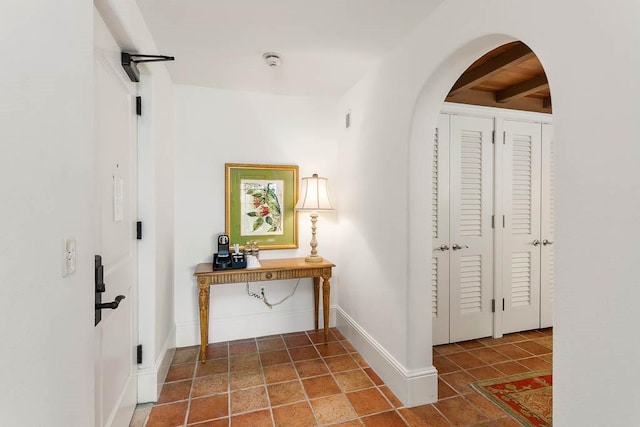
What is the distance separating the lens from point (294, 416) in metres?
1.94

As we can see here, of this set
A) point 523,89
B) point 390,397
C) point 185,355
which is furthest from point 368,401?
point 523,89

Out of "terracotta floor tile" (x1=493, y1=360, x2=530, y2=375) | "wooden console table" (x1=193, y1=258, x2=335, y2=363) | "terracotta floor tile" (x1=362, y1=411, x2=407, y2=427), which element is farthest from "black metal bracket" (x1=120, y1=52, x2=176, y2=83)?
"terracotta floor tile" (x1=493, y1=360, x2=530, y2=375)

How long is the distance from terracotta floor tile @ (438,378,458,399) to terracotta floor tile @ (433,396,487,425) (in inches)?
1.7

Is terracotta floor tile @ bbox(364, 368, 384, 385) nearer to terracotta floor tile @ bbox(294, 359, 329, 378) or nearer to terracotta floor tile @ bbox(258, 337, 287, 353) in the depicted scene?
terracotta floor tile @ bbox(294, 359, 329, 378)

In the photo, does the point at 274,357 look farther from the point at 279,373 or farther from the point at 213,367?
the point at 213,367

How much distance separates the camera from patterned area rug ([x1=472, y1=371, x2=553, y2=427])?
1923 millimetres

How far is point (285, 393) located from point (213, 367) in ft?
2.28

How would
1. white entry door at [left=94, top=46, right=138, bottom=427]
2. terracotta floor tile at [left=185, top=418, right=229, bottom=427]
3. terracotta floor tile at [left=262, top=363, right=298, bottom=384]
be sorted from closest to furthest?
white entry door at [left=94, top=46, right=138, bottom=427], terracotta floor tile at [left=185, top=418, right=229, bottom=427], terracotta floor tile at [left=262, top=363, right=298, bottom=384]

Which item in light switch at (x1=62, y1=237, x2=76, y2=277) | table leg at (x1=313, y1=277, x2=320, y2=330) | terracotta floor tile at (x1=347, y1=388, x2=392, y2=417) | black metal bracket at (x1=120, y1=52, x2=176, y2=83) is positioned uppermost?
black metal bracket at (x1=120, y1=52, x2=176, y2=83)

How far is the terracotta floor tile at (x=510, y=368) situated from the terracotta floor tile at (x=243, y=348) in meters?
1.98

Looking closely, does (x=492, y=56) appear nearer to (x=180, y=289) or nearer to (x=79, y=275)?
(x=79, y=275)

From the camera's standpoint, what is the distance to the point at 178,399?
210cm

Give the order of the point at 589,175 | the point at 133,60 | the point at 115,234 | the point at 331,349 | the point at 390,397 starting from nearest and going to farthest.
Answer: the point at 589,175
the point at 115,234
the point at 133,60
the point at 390,397
the point at 331,349

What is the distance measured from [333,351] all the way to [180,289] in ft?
4.82
